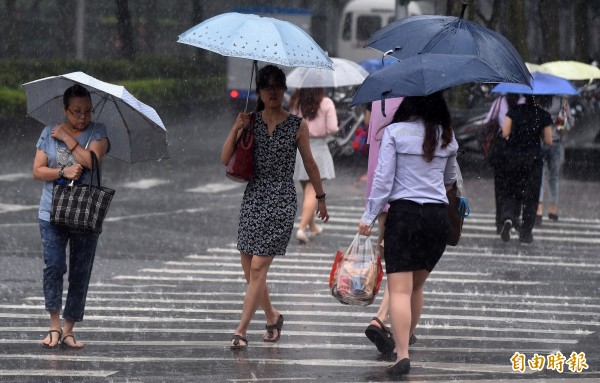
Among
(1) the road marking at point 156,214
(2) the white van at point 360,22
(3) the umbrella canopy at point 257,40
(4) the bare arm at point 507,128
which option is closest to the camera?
(3) the umbrella canopy at point 257,40

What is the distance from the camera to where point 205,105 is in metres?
35.6

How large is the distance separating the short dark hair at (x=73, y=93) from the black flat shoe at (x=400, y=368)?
2.44m

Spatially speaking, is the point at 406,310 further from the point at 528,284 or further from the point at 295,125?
the point at 528,284

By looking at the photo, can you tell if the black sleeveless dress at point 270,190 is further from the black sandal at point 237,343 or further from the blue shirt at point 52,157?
the blue shirt at point 52,157

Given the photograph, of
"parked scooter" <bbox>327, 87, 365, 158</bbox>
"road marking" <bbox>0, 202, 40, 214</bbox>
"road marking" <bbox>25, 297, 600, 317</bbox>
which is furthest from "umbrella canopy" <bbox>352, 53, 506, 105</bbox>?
"parked scooter" <bbox>327, 87, 365, 158</bbox>

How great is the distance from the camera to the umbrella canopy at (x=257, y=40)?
7.74m

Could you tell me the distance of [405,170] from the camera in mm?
A: 7480

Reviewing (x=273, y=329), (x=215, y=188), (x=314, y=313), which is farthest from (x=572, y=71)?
(x=273, y=329)

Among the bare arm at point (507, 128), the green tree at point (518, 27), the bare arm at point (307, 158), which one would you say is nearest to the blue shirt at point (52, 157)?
the bare arm at point (307, 158)

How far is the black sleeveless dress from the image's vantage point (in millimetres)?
8070

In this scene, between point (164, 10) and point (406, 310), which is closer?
point (406, 310)

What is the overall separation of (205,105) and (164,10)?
40.8ft

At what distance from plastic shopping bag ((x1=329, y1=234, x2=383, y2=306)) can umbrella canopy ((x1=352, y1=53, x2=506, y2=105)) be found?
35.0 inches


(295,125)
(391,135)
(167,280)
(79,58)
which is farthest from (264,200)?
(79,58)
